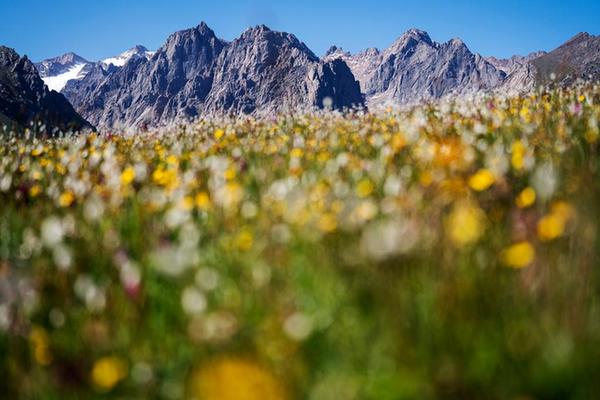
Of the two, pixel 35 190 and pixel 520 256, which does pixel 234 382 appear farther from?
pixel 35 190

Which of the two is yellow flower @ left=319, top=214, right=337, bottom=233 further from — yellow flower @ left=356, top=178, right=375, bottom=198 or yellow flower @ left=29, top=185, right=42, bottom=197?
yellow flower @ left=29, top=185, right=42, bottom=197

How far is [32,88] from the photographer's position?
17388 cm

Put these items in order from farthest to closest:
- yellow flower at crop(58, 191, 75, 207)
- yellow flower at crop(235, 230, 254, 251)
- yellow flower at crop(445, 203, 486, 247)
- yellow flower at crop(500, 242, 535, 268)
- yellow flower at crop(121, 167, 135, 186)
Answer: yellow flower at crop(121, 167, 135, 186), yellow flower at crop(58, 191, 75, 207), yellow flower at crop(235, 230, 254, 251), yellow flower at crop(445, 203, 486, 247), yellow flower at crop(500, 242, 535, 268)

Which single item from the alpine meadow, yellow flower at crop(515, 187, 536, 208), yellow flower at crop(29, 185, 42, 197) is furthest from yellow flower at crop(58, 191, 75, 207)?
yellow flower at crop(515, 187, 536, 208)

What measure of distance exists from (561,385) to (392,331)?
0.66 m

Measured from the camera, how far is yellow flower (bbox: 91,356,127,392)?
2102 mm

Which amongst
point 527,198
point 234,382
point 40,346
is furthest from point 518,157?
point 40,346

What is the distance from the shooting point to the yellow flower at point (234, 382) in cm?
177

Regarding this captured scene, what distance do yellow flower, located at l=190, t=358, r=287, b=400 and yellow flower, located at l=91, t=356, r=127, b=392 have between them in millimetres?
342

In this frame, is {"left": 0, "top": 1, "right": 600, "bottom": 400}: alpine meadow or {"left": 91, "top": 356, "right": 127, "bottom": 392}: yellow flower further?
{"left": 91, "top": 356, "right": 127, "bottom": 392}: yellow flower

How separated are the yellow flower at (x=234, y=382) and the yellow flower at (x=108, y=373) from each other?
1.12 ft

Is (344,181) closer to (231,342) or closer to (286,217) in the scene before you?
(286,217)

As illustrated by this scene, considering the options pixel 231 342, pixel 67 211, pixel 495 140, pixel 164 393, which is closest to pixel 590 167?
pixel 495 140

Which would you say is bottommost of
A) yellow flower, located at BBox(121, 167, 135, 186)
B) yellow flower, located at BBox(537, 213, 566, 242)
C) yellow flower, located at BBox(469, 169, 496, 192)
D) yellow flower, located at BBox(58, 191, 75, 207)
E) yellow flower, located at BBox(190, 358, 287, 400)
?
yellow flower, located at BBox(190, 358, 287, 400)
